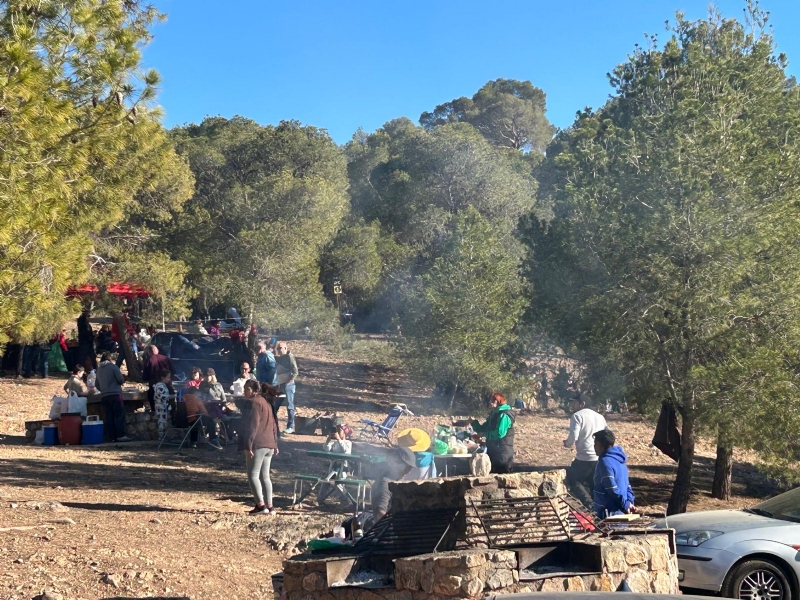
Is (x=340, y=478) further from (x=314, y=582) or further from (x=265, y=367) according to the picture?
(x=314, y=582)

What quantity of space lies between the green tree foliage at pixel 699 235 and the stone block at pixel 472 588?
6629mm

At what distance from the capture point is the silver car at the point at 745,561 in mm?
7230

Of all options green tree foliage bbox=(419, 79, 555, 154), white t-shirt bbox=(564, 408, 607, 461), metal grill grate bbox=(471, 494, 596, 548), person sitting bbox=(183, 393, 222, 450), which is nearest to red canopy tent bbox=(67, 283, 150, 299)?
person sitting bbox=(183, 393, 222, 450)

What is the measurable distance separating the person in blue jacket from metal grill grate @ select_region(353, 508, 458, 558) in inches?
78.5

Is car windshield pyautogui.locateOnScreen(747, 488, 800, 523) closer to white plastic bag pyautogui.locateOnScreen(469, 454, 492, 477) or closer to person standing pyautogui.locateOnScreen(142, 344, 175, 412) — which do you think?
white plastic bag pyautogui.locateOnScreen(469, 454, 492, 477)

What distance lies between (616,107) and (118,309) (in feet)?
42.9

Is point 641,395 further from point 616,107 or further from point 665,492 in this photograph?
point 616,107

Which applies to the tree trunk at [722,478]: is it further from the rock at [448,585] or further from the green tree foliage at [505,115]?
the green tree foliage at [505,115]

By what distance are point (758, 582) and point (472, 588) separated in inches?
142

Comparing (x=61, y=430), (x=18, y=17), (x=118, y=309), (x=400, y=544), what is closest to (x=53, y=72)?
(x=18, y=17)

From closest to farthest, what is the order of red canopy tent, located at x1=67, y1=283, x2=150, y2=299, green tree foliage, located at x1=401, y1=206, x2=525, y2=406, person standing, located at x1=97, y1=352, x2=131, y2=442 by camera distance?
person standing, located at x1=97, y1=352, x2=131, y2=442 → red canopy tent, located at x1=67, y1=283, x2=150, y2=299 → green tree foliage, located at x1=401, y1=206, x2=525, y2=406

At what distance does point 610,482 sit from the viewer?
717 cm

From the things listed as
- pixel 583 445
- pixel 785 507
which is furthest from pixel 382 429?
pixel 785 507

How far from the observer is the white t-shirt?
9.40 metres
